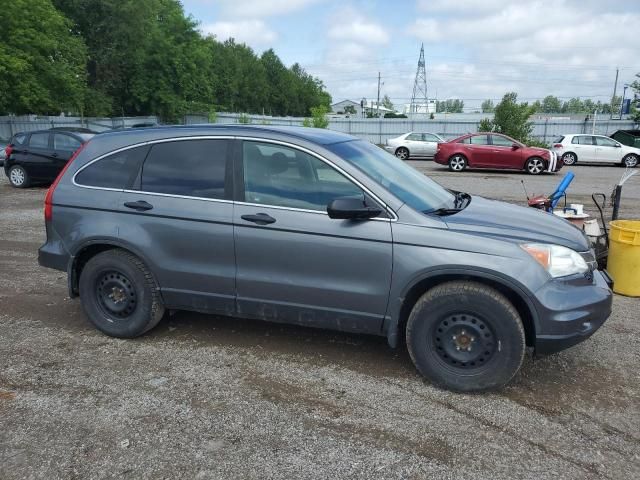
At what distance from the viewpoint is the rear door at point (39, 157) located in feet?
45.2

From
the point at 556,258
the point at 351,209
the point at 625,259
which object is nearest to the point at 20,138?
the point at 351,209

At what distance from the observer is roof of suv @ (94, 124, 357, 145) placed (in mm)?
4016

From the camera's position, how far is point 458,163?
789 inches

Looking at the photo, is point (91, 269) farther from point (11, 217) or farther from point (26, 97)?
point (26, 97)

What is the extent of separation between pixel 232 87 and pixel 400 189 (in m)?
67.2

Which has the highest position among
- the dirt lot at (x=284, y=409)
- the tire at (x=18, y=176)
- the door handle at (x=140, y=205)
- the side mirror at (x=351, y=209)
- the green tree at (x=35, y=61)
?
the green tree at (x=35, y=61)

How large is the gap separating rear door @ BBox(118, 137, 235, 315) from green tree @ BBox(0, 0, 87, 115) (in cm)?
2839

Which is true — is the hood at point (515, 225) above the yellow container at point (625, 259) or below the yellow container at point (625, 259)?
above

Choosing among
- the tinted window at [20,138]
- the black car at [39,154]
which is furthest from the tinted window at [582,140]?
the tinted window at [20,138]

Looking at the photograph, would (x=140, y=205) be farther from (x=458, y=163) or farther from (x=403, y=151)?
(x=403, y=151)

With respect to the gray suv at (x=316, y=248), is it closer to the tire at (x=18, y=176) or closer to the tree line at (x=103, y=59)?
the tire at (x=18, y=176)

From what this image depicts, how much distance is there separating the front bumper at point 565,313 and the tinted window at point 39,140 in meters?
13.9

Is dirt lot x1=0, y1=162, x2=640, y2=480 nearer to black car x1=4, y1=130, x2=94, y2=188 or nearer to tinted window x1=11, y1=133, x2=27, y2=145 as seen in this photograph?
black car x1=4, y1=130, x2=94, y2=188

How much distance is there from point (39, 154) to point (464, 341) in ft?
44.8
